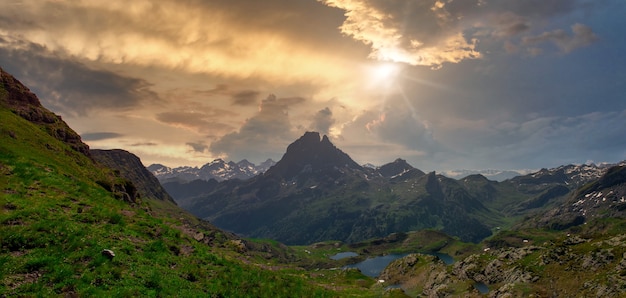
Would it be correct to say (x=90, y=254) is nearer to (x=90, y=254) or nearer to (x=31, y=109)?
(x=90, y=254)

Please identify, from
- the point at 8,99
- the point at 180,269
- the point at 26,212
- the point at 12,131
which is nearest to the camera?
the point at 26,212

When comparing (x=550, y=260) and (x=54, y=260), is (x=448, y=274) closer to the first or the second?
(x=550, y=260)

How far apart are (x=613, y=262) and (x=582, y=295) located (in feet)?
35.3

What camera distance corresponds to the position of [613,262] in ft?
185

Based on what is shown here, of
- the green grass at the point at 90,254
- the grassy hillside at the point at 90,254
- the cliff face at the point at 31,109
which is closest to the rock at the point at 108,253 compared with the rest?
the grassy hillside at the point at 90,254

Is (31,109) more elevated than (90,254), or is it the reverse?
(31,109)

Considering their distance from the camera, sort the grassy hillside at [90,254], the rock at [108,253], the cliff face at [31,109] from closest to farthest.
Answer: the grassy hillside at [90,254] < the rock at [108,253] < the cliff face at [31,109]

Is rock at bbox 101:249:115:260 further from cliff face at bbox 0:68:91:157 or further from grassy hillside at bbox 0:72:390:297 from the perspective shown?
cliff face at bbox 0:68:91:157

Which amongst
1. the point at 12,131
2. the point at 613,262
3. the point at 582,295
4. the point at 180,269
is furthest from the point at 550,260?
the point at 12,131

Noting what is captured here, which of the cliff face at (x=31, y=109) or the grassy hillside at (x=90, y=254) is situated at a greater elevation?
the cliff face at (x=31, y=109)

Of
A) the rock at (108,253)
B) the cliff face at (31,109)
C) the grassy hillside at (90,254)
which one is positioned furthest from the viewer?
the cliff face at (31,109)

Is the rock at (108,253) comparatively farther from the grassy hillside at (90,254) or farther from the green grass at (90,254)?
the green grass at (90,254)

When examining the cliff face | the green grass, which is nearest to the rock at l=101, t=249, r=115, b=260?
the green grass

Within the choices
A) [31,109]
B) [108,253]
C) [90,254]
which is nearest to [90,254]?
[90,254]
